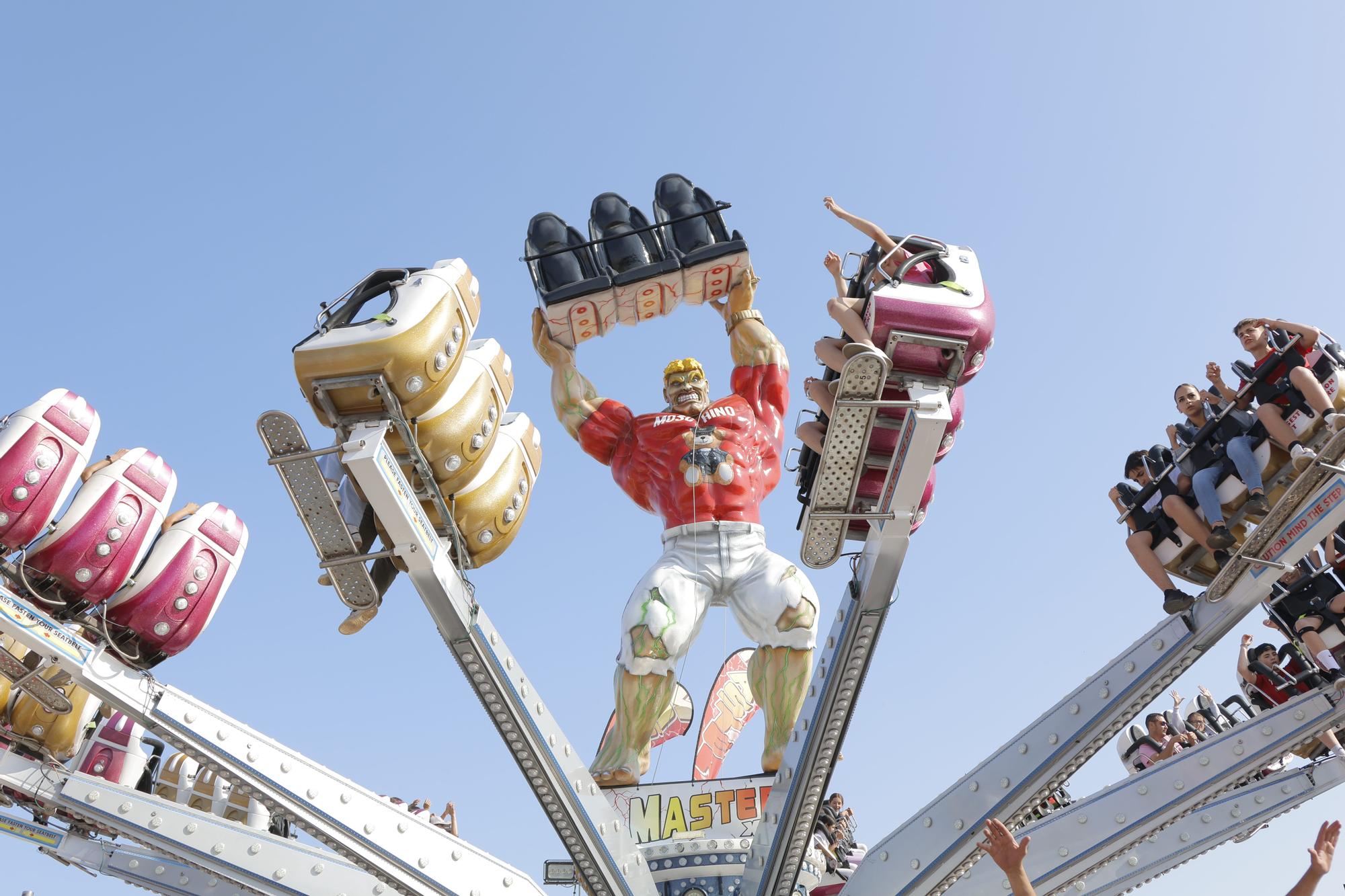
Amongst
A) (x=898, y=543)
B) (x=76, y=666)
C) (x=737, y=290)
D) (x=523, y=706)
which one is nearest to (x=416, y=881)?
(x=523, y=706)

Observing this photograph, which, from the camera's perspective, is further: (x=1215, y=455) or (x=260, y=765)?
(x=1215, y=455)

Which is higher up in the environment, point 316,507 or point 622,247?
point 622,247

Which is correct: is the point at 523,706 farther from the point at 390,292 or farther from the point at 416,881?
the point at 390,292

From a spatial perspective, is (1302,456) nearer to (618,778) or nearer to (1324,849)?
(1324,849)

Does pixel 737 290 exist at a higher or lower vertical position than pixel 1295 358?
higher

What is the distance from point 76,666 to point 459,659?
197 centimetres

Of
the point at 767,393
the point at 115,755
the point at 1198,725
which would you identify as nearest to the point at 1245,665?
the point at 1198,725

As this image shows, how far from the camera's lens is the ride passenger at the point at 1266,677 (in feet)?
28.2

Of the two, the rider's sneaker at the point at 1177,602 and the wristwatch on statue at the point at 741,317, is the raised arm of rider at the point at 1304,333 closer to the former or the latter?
the rider's sneaker at the point at 1177,602

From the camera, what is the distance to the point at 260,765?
6.60 meters

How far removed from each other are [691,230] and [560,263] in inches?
37.7

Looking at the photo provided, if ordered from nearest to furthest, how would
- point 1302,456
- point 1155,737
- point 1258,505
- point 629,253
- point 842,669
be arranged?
1. point 842,669
2. point 1302,456
3. point 1258,505
4. point 629,253
5. point 1155,737

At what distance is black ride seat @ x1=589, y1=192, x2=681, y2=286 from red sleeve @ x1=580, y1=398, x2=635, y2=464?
1364 millimetres

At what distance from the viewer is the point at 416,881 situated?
6824 mm
